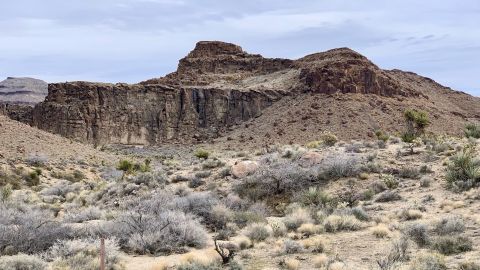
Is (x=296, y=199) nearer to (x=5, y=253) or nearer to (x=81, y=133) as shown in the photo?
(x=5, y=253)

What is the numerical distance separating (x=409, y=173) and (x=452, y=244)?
984cm

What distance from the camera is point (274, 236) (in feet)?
47.9

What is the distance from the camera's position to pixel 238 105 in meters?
96.4

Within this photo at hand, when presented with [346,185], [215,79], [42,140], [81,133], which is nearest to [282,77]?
[215,79]

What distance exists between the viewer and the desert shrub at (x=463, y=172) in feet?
Result: 60.3

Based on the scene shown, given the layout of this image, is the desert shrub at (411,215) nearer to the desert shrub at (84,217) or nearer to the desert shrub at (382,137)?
the desert shrub at (84,217)

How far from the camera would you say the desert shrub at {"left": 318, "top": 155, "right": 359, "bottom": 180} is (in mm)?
22062

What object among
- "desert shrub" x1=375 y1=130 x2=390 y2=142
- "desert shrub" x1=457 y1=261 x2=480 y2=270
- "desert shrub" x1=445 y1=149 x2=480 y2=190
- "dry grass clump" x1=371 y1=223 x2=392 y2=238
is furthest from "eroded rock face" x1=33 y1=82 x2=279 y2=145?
"desert shrub" x1=457 y1=261 x2=480 y2=270

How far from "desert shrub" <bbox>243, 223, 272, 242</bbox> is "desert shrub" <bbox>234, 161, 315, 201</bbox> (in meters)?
6.54

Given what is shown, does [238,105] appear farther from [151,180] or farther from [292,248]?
[292,248]

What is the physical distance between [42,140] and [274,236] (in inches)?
1688

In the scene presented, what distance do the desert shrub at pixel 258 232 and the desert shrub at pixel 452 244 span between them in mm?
4156

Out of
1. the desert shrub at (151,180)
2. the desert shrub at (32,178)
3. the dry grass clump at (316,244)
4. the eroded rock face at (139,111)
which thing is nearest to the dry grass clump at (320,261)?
the dry grass clump at (316,244)

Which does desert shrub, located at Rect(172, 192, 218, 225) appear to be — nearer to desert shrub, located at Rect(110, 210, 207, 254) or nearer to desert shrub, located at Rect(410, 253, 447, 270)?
desert shrub, located at Rect(110, 210, 207, 254)
